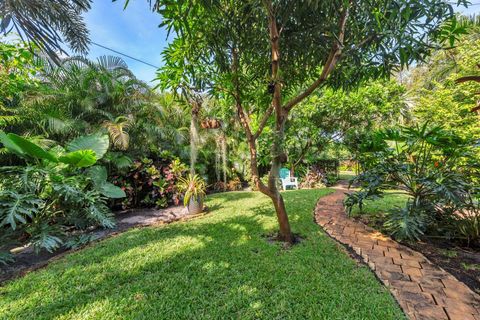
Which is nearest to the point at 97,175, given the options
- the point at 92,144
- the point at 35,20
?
the point at 92,144

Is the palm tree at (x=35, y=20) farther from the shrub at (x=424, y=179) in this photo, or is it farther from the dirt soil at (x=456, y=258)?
the dirt soil at (x=456, y=258)

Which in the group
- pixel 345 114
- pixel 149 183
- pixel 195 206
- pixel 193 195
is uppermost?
pixel 345 114

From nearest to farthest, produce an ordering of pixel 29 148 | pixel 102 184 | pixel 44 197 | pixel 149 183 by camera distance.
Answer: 1. pixel 29 148
2. pixel 44 197
3. pixel 102 184
4. pixel 149 183

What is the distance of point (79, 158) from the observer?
423cm

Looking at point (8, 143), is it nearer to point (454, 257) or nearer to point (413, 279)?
point (413, 279)

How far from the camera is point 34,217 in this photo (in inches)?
153

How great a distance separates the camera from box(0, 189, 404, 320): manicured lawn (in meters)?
2.12

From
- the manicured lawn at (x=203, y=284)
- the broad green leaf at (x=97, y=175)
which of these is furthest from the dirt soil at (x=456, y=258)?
the broad green leaf at (x=97, y=175)

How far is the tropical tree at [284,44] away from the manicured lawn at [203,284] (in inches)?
32.2

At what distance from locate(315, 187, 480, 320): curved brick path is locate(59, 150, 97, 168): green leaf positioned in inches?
182

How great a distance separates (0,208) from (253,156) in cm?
373

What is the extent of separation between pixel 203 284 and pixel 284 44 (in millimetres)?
3110

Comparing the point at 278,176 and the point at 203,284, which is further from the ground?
the point at 278,176

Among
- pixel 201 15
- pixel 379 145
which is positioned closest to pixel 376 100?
pixel 379 145
